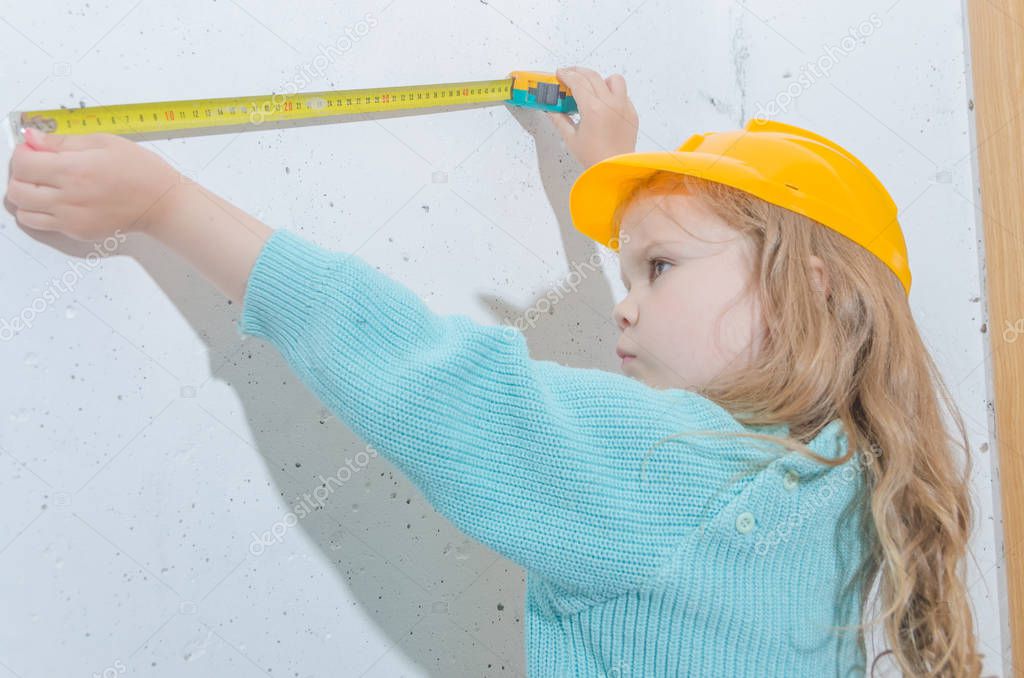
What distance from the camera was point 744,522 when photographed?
0.85 meters

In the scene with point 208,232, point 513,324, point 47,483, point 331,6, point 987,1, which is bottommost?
point 47,483

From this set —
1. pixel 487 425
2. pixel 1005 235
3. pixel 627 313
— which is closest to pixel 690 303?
pixel 627 313

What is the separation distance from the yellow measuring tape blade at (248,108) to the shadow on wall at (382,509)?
10cm

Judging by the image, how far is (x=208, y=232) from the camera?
833 millimetres

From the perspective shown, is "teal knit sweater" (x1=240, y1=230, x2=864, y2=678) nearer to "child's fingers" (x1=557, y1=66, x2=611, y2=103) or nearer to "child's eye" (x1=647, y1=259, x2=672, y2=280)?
"child's eye" (x1=647, y1=259, x2=672, y2=280)

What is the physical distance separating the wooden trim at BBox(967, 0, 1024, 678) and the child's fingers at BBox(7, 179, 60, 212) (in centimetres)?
134

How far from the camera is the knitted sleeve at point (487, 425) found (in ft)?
2.58

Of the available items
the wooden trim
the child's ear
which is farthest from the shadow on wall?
the wooden trim

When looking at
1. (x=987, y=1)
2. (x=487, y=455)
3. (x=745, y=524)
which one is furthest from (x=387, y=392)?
(x=987, y=1)

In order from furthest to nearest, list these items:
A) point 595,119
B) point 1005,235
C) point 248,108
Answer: point 1005,235, point 595,119, point 248,108

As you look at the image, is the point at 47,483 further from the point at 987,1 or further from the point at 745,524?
the point at 987,1

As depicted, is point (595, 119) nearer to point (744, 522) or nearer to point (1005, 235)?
point (744, 522)

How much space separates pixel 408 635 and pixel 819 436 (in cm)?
53

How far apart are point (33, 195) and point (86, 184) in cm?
6
